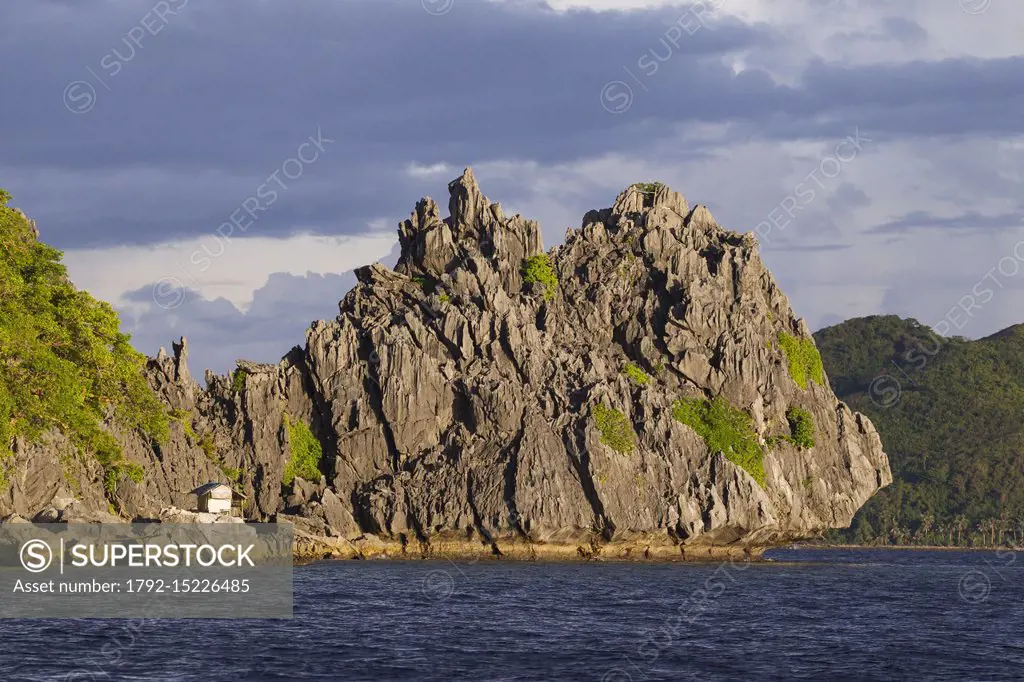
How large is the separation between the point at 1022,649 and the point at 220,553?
55.2 m

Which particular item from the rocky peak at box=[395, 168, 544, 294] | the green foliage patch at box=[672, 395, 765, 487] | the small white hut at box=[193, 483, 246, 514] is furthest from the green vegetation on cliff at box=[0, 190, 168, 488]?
the green foliage patch at box=[672, 395, 765, 487]

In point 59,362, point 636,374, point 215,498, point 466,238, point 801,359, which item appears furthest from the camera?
point 466,238

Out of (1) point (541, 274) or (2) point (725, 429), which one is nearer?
(2) point (725, 429)

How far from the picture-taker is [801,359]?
12475 centimetres

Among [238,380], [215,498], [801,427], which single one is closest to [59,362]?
[215,498]

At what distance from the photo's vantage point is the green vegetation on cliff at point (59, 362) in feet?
285

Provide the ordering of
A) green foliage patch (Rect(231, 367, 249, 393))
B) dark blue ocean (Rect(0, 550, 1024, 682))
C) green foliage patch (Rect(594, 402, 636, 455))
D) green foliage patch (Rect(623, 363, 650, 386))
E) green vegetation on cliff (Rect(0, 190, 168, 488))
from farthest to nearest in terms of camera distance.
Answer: green foliage patch (Rect(623, 363, 650, 386)) < green foliage patch (Rect(231, 367, 249, 393)) < green foliage patch (Rect(594, 402, 636, 455)) < green vegetation on cliff (Rect(0, 190, 168, 488)) < dark blue ocean (Rect(0, 550, 1024, 682))

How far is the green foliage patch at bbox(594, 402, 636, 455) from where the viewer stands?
110 m

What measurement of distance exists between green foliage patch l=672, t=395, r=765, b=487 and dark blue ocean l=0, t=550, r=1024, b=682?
2194 cm

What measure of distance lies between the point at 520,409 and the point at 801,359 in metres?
28.5

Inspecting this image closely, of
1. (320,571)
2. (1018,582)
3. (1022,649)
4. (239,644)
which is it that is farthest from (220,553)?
(1018,582)

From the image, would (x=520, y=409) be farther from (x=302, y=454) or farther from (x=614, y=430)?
(x=302, y=454)

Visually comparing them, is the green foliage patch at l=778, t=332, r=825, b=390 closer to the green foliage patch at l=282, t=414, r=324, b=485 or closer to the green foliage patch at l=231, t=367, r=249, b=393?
the green foliage patch at l=282, t=414, r=324, b=485

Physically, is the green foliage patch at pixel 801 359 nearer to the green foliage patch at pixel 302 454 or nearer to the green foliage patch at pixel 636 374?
the green foliage patch at pixel 636 374
